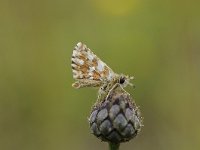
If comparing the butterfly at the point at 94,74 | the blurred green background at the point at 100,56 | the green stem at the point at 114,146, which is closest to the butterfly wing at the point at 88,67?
the butterfly at the point at 94,74

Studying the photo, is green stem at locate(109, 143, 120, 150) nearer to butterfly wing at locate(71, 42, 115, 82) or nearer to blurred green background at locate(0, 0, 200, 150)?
butterfly wing at locate(71, 42, 115, 82)

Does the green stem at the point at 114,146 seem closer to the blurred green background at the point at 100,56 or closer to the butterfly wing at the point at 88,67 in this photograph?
the butterfly wing at the point at 88,67

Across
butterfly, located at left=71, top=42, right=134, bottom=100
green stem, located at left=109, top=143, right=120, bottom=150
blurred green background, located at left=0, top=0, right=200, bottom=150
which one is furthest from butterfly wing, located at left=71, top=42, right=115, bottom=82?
blurred green background, located at left=0, top=0, right=200, bottom=150

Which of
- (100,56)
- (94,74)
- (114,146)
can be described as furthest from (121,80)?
(100,56)
